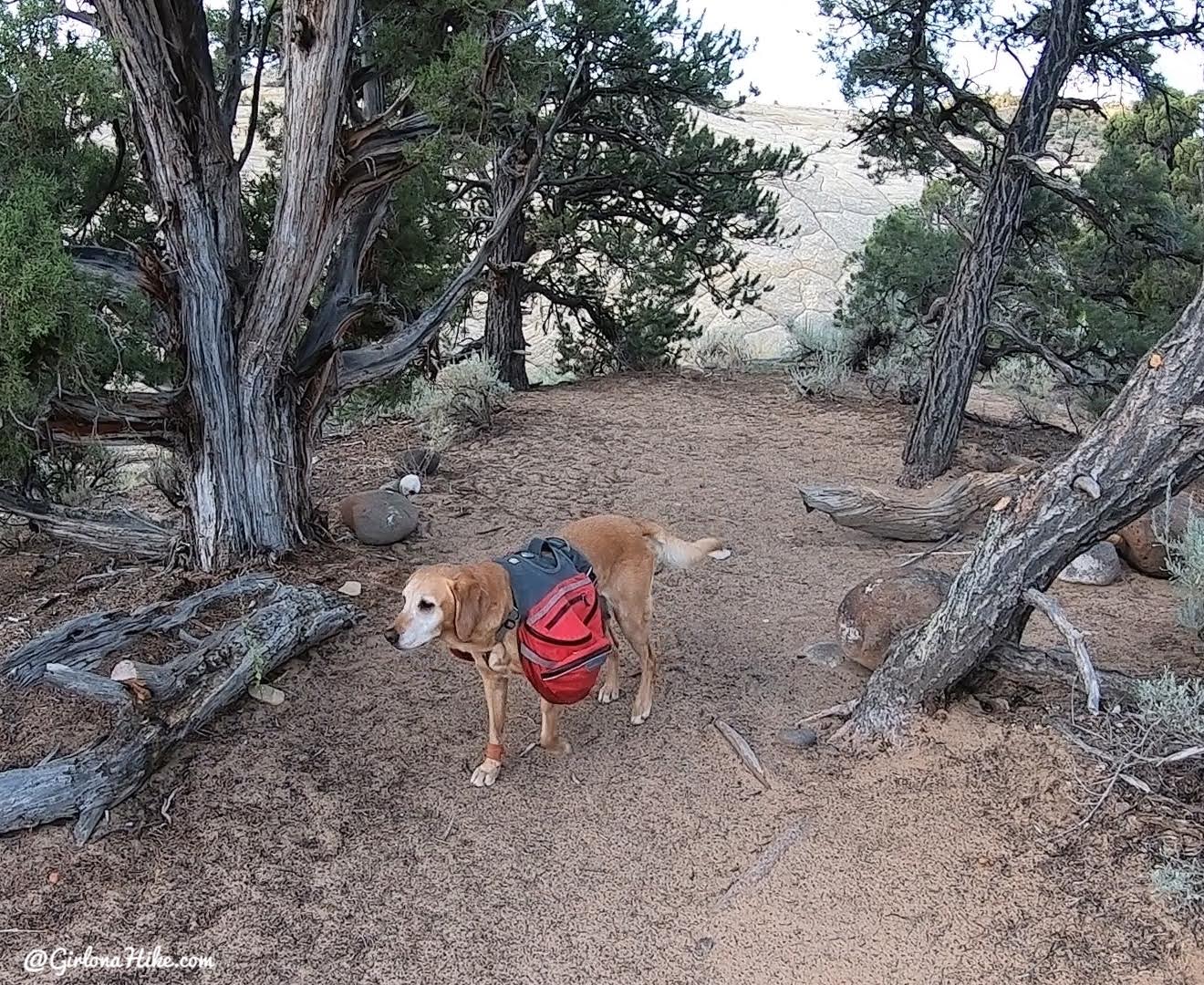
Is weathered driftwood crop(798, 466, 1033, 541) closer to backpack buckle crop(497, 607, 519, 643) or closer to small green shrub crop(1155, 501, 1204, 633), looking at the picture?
small green shrub crop(1155, 501, 1204, 633)

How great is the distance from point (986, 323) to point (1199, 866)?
553 centimetres

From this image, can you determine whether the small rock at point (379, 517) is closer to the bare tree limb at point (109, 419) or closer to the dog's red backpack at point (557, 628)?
the bare tree limb at point (109, 419)

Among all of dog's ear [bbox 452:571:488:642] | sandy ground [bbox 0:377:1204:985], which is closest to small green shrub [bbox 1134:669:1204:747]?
sandy ground [bbox 0:377:1204:985]

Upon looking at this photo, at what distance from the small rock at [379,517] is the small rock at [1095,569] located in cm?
437

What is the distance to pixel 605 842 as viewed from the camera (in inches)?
148

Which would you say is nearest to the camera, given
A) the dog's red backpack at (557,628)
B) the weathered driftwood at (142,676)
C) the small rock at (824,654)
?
the weathered driftwood at (142,676)

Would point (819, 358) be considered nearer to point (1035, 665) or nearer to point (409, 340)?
point (409, 340)

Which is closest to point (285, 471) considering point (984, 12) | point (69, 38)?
point (69, 38)

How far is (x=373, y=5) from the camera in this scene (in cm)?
592

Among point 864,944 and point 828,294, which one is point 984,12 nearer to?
point 864,944

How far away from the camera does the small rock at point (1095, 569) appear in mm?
6055

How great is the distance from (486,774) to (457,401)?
649cm

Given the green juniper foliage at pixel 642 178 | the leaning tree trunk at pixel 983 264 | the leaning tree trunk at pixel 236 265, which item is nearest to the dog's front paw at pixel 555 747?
the leaning tree trunk at pixel 236 265

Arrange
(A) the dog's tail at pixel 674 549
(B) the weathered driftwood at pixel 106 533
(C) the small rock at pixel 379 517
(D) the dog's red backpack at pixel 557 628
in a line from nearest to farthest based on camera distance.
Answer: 1. (D) the dog's red backpack at pixel 557 628
2. (A) the dog's tail at pixel 674 549
3. (B) the weathered driftwood at pixel 106 533
4. (C) the small rock at pixel 379 517
